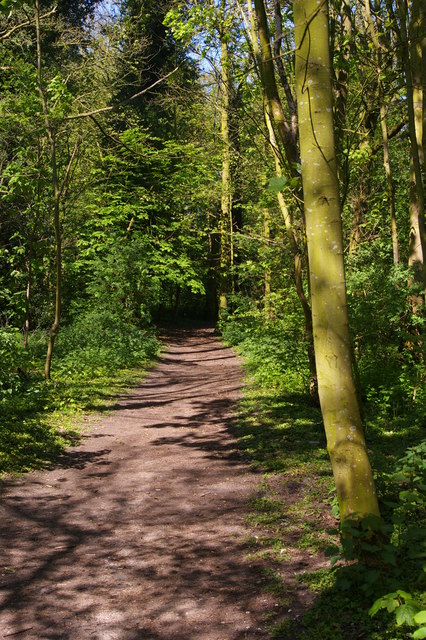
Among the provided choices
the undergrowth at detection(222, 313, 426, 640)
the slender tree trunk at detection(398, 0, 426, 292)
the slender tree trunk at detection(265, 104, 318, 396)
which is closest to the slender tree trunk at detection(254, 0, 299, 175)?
the slender tree trunk at detection(265, 104, 318, 396)

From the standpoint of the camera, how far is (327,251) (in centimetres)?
341

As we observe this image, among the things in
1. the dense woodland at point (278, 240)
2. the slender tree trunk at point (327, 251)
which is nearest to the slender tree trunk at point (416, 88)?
the dense woodland at point (278, 240)

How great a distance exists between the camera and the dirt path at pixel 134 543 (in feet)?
12.2

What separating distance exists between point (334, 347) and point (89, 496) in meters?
3.84

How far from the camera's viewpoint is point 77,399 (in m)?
10.4

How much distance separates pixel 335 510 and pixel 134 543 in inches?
70.9

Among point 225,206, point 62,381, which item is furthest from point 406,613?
point 225,206

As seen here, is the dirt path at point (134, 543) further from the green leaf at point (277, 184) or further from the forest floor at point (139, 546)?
the green leaf at point (277, 184)

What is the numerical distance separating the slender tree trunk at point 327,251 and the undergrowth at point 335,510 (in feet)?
1.14

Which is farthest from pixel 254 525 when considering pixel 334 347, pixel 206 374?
pixel 206 374

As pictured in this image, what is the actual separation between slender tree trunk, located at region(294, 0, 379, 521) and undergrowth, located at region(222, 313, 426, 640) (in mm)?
349

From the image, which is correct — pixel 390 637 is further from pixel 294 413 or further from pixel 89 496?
pixel 294 413

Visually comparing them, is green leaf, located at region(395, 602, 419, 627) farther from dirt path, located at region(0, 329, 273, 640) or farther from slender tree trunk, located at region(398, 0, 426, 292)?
slender tree trunk, located at region(398, 0, 426, 292)

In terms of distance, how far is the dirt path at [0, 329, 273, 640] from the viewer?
3.72m
